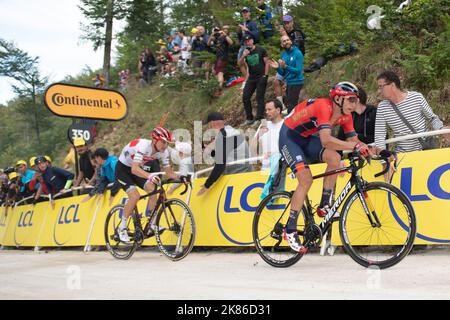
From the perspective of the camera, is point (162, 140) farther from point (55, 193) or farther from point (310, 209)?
point (55, 193)

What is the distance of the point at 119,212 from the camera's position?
9562mm

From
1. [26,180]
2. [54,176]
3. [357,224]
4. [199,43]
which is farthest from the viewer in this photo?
[199,43]

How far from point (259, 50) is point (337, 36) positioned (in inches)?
92.2

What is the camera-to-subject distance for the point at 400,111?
697 cm

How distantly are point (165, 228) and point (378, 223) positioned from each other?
369 cm

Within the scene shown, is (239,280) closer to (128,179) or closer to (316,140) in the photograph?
(316,140)

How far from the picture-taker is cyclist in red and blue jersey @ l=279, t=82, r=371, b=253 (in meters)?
5.86

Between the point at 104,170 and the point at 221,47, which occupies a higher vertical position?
the point at 221,47

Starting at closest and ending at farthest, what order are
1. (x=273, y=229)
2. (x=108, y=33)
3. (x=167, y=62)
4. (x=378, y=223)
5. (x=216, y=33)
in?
(x=378, y=223)
(x=273, y=229)
(x=216, y=33)
(x=167, y=62)
(x=108, y=33)

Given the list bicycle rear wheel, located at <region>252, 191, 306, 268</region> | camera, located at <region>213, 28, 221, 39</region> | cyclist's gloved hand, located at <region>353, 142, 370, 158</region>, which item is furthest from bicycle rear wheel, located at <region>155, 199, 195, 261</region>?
camera, located at <region>213, 28, 221, 39</region>

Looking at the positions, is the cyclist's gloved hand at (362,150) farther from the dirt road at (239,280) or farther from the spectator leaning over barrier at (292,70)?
the spectator leaning over barrier at (292,70)

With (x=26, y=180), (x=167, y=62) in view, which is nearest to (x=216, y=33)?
(x=167, y=62)

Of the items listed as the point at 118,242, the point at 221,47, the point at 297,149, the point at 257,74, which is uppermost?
the point at 221,47
